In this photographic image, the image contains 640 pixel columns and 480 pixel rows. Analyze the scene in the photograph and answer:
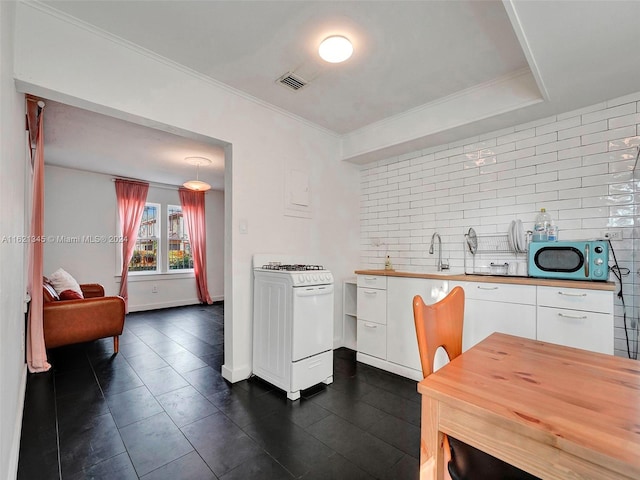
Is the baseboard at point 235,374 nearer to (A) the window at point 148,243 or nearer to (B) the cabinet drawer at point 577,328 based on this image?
(B) the cabinet drawer at point 577,328

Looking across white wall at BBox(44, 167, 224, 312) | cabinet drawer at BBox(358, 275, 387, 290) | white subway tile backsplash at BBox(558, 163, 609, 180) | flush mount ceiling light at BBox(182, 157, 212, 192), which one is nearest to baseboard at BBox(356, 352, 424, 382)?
cabinet drawer at BBox(358, 275, 387, 290)

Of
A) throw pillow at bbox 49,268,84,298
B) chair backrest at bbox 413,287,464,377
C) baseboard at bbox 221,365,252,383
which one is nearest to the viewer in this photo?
chair backrest at bbox 413,287,464,377

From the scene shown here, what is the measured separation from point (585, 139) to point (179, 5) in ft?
10.1

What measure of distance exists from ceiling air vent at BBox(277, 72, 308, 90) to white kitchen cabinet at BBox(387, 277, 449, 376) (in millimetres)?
1952

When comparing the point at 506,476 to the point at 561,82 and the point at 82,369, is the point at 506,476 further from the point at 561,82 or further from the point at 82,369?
the point at 82,369

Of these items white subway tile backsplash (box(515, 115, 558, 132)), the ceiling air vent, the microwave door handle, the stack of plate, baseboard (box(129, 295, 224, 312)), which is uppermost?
the ceiling air vent

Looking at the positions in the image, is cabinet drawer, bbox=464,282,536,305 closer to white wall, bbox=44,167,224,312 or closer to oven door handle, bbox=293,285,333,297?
oven door handle, bbox=293,285,333,297

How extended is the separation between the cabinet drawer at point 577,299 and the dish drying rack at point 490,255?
60 centimetres

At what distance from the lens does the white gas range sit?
234 centimetres

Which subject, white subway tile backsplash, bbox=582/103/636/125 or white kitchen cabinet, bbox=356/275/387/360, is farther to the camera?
white kitchen cabinet, bbox=356/275/387/360

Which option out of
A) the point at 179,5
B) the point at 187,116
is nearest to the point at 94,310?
the point at 187,116

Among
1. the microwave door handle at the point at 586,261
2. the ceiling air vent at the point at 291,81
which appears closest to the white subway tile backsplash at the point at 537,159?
the microwave door handle at the point at 586,261

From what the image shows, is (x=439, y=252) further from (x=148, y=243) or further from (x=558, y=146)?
(x=148, y=243)

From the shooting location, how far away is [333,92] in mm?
2646
